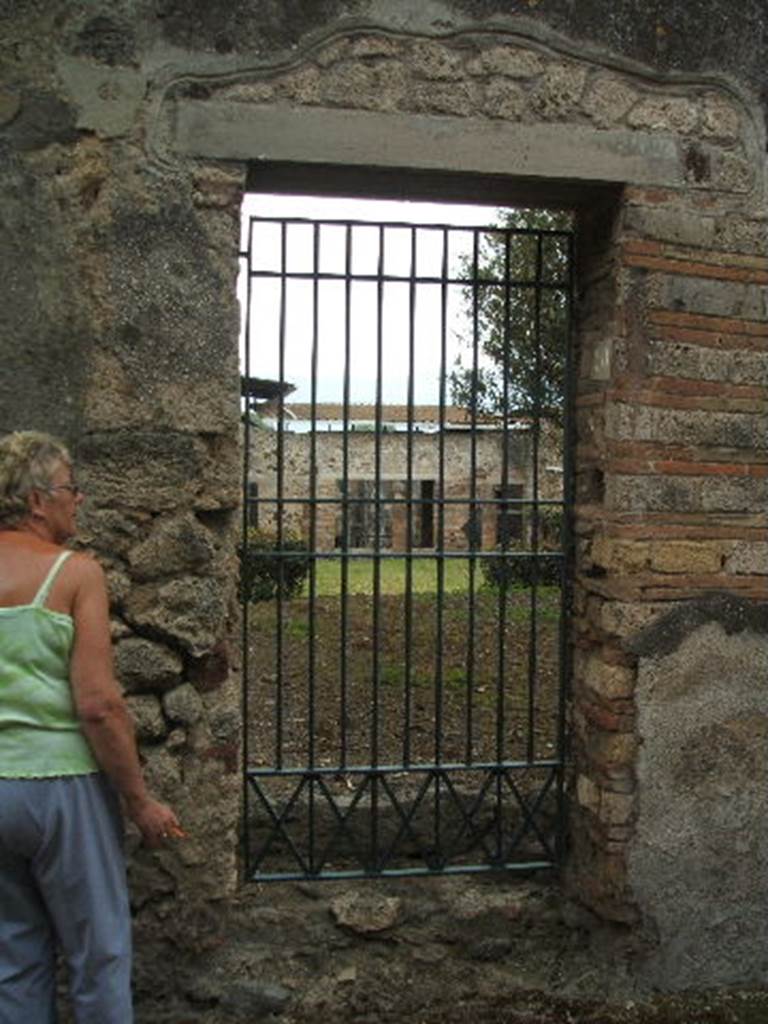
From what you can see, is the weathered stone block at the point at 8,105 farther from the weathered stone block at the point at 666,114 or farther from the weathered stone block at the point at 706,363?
the weathered stone block at the point at 706,363

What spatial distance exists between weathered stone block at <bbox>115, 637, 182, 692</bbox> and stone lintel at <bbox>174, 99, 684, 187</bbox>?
1.66 meters

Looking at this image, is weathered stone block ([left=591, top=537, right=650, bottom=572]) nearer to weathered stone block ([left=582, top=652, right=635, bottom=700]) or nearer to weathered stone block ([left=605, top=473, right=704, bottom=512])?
weathered stone block ([left=605, top=473, right=704, bottom=512])

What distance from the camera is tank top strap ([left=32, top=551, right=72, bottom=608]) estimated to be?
116 inches

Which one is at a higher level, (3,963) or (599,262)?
(599,262)

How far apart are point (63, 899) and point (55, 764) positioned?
0.34 metres

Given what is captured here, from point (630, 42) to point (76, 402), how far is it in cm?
235

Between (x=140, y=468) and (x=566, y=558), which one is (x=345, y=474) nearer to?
(x=140, y=468)

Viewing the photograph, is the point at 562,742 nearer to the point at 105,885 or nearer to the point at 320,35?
the point at 105,885

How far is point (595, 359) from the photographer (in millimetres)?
4547

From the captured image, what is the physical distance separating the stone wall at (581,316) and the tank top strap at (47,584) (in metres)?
1.01

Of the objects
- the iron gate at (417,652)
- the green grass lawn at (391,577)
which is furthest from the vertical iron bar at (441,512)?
the green grass lawn at (391,577)

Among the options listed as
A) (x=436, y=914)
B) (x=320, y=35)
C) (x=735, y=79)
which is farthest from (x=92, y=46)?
(x=436, y=914)

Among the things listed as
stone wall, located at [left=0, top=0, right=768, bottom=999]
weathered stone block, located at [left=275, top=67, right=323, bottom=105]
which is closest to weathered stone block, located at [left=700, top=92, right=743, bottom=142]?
stone wall, located at [left=0, top=0, right=768, bottom=999]

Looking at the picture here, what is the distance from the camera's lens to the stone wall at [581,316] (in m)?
4.03
